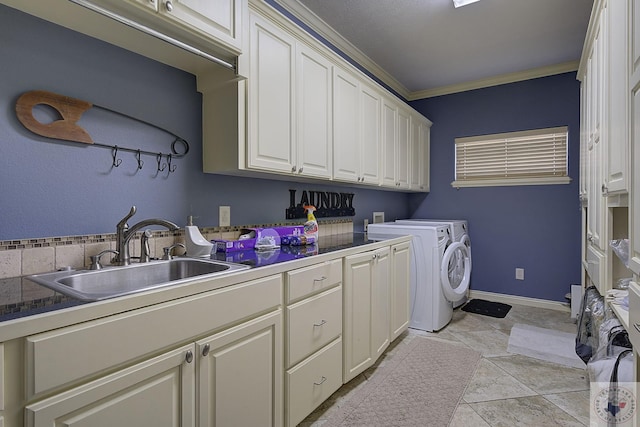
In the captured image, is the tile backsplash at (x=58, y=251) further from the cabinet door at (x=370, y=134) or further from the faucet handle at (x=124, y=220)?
the cabinet door at (x=370, y=134)

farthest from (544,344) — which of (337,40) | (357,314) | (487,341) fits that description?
(337,40)

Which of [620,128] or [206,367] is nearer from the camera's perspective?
[206,367]

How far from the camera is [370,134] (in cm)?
280

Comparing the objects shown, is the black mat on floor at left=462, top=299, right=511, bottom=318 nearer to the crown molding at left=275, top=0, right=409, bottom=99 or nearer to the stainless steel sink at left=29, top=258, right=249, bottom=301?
the crown molding at left=275, top=0, right=409, bottom=99

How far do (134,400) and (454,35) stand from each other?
10.6 ft

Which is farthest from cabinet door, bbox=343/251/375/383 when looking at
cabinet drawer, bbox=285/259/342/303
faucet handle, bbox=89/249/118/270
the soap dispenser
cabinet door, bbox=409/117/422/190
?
cabinet door, bbox=409/117/422/190

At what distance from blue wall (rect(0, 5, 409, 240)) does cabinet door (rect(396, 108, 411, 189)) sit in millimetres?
1973

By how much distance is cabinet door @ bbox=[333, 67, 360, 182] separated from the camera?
7.70 feet

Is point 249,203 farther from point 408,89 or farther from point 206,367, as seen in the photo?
point 408,89

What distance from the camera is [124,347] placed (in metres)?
0.90

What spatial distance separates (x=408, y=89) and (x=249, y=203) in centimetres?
295

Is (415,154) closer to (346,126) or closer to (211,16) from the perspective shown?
(346,126)

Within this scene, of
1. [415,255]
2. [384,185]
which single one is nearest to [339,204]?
[384,185]

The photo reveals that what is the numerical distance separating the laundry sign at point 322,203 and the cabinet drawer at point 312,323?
2.74 feet
